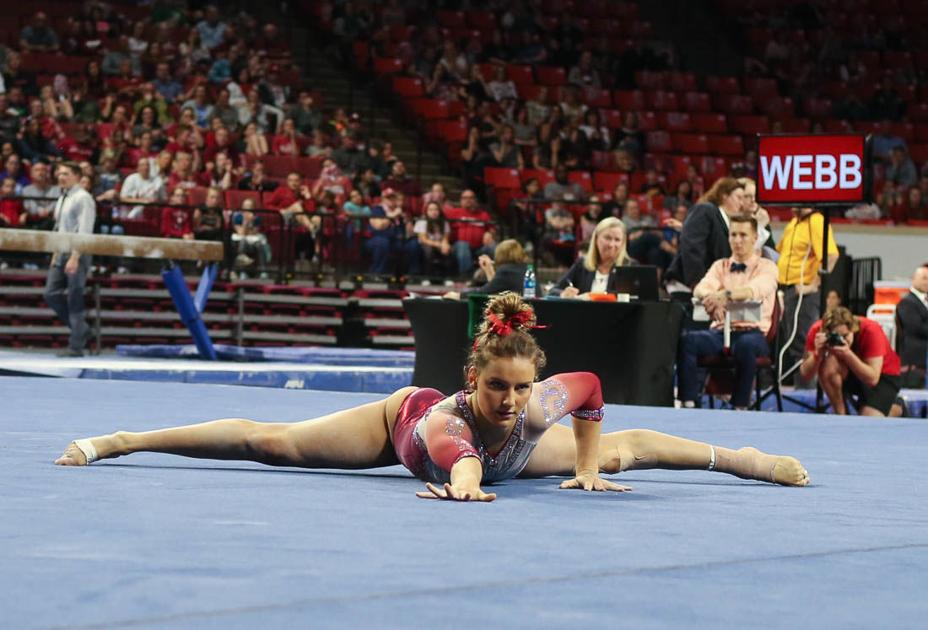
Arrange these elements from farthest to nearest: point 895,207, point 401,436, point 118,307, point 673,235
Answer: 1. point 895,207
2. point 673,235
3. point 118,307
4. point 401,436

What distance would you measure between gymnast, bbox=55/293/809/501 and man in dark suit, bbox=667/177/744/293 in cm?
454

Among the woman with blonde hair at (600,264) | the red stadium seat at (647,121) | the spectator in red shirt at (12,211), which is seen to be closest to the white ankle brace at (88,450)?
the woman with blonde hair at (600,264)

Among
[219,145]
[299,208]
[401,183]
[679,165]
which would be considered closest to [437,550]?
[299,208]

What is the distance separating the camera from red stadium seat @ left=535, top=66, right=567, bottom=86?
2006cm

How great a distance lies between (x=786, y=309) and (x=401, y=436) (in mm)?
6419

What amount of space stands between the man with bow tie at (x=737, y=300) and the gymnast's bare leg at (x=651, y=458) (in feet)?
12.9

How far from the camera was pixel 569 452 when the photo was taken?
15.6 feet

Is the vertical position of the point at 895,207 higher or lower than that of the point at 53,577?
higher

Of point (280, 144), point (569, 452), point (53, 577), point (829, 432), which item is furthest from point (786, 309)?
point (53, 577)

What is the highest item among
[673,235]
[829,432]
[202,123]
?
[202,123]

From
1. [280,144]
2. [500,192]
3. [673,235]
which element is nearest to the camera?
[673,235]

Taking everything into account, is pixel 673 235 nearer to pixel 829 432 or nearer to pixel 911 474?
pixel 829 432

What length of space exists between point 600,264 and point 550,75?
11228mm

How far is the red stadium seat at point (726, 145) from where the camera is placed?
19.9 metres
